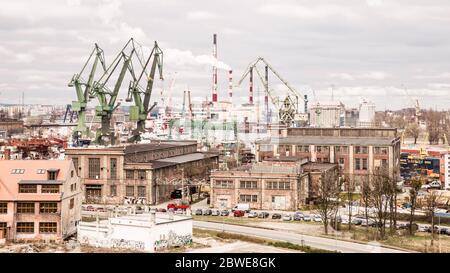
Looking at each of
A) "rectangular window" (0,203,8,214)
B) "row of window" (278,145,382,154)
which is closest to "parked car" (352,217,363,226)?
"row of window" (278,145,382,154)

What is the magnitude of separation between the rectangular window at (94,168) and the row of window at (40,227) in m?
11.7

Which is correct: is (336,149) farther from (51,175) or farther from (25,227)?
(25,227)

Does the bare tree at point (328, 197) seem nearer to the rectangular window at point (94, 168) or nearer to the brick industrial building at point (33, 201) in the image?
the brick industrial building at point (33, 201)

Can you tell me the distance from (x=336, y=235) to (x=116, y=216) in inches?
339

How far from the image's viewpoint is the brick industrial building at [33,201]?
21.0 metres

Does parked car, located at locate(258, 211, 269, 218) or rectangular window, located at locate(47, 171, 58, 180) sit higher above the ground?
rectangular window, located at locate(47, 171, 58, 180)

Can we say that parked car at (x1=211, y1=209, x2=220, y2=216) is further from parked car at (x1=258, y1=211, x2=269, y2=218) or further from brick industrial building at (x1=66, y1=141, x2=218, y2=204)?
brick industrial building at (x1=66, y1=141, x2=218, y2=204)

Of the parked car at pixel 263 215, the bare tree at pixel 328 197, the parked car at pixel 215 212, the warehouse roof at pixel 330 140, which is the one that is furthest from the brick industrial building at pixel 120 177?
the warehouse roof at pixel 330 140

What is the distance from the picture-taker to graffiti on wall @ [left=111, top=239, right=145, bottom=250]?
62.5 feet

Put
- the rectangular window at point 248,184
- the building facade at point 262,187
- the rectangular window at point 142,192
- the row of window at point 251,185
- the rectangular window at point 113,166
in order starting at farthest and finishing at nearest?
the rectangular window at point 113,166
the rectangular window at point 142,192
the rectangular window at point 248,184
the row of window at point 251,185
the building facade at point 262,187

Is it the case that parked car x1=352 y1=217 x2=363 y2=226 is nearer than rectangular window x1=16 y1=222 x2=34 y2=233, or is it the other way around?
rectangular window x1=16 y1=222 x2=34 y2=233

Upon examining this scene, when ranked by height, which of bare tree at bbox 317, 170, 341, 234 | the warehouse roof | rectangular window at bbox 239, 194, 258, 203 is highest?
the warehouse roof
